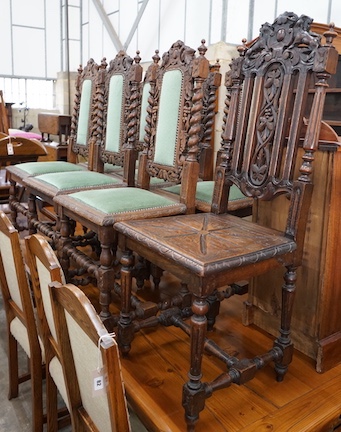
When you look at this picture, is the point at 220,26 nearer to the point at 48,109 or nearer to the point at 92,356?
the point at 92,356

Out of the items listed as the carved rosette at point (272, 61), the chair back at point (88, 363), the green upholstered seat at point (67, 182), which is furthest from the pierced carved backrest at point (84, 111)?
the chair back at point (88, 363)

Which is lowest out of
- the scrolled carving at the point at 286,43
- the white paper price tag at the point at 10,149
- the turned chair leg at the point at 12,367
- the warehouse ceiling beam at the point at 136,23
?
the turned chair leg at the point at 12,367

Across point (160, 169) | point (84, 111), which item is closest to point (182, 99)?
point (160, 169)

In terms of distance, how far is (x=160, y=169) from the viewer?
217 centimetres

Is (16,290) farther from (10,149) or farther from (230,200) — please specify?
(10,149)

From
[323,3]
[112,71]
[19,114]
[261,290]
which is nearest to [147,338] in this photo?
[261,290]

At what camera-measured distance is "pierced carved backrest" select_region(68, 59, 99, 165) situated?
9.73 feet

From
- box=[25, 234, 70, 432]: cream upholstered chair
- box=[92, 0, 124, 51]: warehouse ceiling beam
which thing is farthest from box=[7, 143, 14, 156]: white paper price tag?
box=[92, 0, 124, 51]: warehouse ceiling beam

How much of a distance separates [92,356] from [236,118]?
1.26m

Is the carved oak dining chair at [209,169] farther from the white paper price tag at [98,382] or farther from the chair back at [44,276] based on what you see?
the white paper price tag at [98,382]

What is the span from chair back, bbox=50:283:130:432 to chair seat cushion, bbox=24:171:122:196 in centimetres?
134

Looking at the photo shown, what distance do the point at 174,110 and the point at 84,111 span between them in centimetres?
118

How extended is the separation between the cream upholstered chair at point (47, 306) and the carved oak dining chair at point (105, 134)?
101 centimetres

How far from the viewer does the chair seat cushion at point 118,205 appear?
6.10 ft
